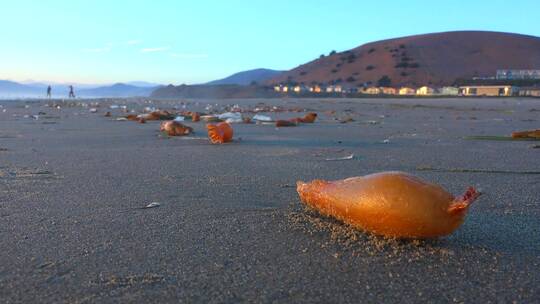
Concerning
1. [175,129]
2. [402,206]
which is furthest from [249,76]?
[402,206]

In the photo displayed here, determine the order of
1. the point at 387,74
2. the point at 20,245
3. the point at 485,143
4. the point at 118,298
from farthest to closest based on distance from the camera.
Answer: the point at 387,74 < the point at 485,143 < the point at 20,245 < the point at 118,298

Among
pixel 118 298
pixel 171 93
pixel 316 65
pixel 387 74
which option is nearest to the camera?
pixel 118 298

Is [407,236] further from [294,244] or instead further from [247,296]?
[247,296]

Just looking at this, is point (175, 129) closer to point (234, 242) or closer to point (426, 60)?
point (234, 242)

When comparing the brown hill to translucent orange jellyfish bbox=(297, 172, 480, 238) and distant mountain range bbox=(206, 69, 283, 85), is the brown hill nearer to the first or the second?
translucent orange jellyfish bbox=(297, 172, 480, 238)

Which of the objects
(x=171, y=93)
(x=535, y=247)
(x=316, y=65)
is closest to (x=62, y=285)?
(x=535, y=247)

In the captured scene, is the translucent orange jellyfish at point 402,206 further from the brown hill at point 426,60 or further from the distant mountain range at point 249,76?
the distant mountain range at point 249,76
